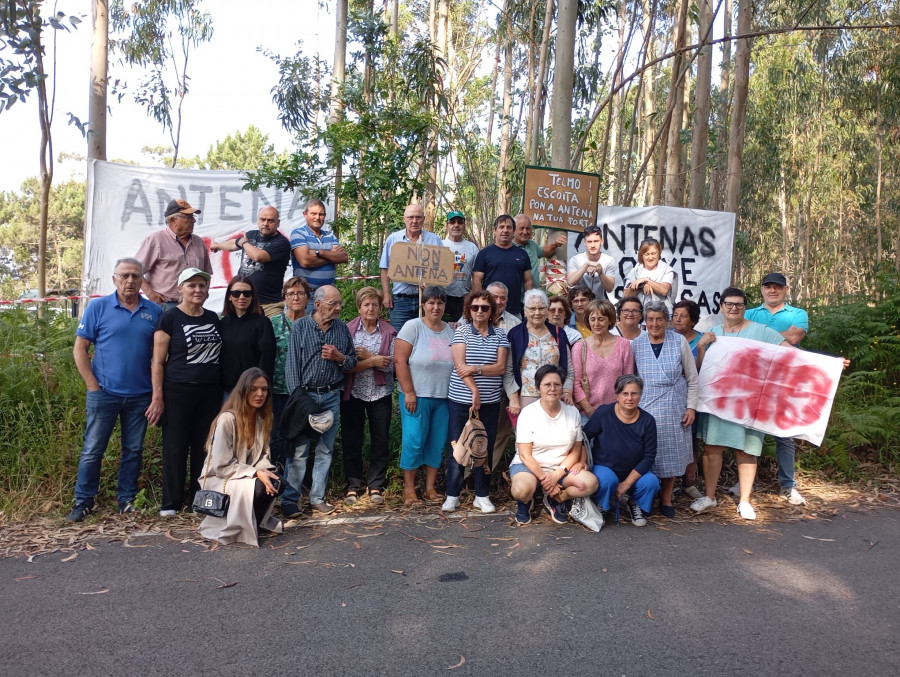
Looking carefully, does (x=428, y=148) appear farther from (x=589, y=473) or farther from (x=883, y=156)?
(x=883, y=156)

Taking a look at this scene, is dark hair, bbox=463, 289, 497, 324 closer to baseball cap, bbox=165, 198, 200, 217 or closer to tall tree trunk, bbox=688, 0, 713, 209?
baseball cap, bbox=165, 198, 200, 217

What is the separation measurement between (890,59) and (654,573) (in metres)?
23.9

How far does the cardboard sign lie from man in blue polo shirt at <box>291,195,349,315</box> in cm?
58

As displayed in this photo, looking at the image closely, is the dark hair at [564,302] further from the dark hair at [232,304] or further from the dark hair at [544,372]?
the dark hair at [232,304]

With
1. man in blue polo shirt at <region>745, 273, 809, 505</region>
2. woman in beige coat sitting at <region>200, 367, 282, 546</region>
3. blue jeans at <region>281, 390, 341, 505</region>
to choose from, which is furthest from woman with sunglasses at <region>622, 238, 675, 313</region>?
woman in beige coat sitting at <region>200, 367, 282, 546</region>

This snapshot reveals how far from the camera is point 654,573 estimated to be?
5016 millimetres

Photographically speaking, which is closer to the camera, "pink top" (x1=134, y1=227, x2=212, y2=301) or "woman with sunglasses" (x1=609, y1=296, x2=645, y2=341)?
"woman with sunglasses" (x1=609, y1=296, x2=645, y2=341)

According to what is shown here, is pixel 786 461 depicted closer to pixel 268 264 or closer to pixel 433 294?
pixel 433 294

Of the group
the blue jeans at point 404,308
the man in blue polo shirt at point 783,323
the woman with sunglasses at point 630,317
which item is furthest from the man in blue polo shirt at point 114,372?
the man in blue polo shirt at point 783,323

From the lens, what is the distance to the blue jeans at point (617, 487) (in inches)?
238

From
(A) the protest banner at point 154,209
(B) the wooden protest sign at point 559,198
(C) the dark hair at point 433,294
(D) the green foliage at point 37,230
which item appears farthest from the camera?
(D) the green foliage at point 37,230

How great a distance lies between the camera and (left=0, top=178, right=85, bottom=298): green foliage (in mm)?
49281

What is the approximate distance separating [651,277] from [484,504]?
2.84m

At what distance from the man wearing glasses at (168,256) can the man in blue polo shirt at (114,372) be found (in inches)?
27.5
